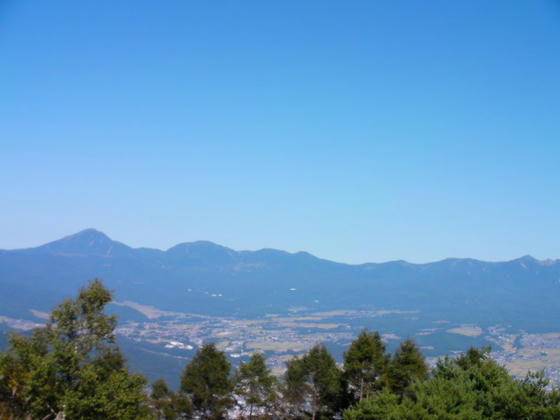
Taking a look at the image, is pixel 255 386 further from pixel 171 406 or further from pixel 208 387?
pixel 171 406

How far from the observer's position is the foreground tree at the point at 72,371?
684 inches

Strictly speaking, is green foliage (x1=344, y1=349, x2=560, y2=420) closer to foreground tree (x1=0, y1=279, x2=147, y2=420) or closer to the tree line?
the tree line

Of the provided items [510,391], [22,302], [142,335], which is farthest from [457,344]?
[22,302]

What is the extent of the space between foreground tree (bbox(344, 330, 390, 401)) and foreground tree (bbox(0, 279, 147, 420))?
1452 cm

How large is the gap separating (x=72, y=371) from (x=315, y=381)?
19.0 m

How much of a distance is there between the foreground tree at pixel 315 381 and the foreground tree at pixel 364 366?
1657mm

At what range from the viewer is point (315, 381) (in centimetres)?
3278

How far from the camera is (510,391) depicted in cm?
1998

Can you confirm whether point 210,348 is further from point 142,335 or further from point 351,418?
point 142,335

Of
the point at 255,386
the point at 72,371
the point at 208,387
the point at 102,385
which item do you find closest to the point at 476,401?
the point at 255,386

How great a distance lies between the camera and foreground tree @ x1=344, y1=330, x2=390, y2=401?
29.8m

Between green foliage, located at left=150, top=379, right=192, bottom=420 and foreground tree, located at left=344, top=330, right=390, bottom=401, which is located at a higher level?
foreground tree, located at left=344, top=330, right=390, bottom=401

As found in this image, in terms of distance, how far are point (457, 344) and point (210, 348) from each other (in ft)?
478

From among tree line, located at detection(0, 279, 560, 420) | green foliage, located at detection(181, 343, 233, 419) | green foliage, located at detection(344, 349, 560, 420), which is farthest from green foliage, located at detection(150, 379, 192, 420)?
green foliage, located at detection(344, 349, 560, 420)
